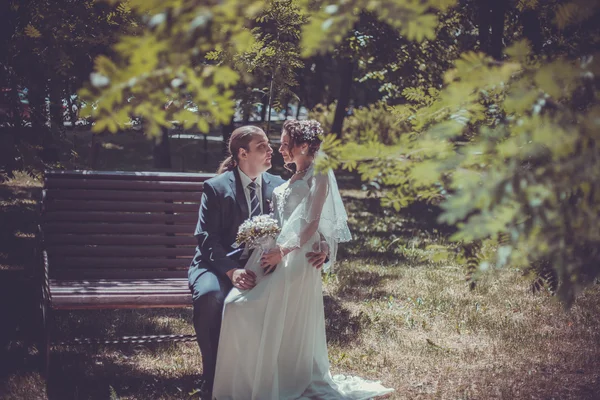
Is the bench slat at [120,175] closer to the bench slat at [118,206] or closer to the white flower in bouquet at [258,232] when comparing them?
the bench slat at [118,206]

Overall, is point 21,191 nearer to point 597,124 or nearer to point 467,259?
point 467,259

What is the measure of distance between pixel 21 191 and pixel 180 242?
8719 millimetres

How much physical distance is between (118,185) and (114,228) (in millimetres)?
381

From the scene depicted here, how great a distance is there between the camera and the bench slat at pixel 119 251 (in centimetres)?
533

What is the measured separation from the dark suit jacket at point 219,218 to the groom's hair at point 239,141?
11 cm

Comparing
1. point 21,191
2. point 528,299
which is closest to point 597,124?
point 528,299

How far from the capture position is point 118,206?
5.57 meters

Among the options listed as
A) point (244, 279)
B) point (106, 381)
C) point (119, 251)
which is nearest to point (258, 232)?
point (244, 279)

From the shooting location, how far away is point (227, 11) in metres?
1.87

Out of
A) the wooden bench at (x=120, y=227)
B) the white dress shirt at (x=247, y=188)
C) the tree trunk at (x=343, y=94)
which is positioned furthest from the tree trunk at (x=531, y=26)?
the tree trunk at (x=343, y=94)

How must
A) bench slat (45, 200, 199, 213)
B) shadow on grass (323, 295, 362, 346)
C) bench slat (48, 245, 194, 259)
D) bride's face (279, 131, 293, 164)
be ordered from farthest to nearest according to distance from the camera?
shadow on grass (323, 295, 362, 346)
bench slat (45, 200, 199, 213)
bench slat (48, 245, 194, 259)
bride's face (279, 131, 293, 164)

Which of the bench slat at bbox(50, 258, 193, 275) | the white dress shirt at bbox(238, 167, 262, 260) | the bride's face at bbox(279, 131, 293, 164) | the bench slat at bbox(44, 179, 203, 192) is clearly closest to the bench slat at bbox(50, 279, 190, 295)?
the bench slat at bbox(50, 258, 193, 275)

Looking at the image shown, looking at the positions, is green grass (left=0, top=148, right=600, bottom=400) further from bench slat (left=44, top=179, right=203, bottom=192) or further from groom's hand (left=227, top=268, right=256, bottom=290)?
bench slat (left=44, top=179, right=203, bottom=192)

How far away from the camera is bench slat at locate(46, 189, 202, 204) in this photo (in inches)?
215
